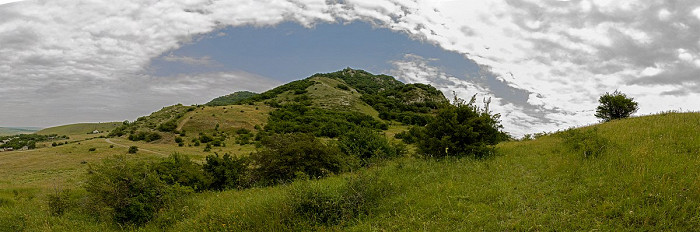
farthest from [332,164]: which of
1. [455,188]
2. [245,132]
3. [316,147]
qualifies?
[245,132]

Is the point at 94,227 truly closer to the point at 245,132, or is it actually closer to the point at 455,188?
the point at 455,188

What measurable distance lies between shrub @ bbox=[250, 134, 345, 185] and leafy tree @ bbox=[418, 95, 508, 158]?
5106mm

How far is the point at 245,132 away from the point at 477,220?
4688cm

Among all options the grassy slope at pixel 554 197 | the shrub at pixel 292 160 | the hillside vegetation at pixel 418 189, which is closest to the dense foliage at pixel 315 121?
the shrub at pixel 292 160

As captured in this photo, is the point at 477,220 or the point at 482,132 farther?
the point at 482,132

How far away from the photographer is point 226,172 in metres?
16.2

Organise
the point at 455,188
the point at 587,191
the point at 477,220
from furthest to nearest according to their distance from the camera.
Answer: the point at 455,188 < the point at 587,191 < the point at 477,220

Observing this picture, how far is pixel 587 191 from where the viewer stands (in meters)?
6.70

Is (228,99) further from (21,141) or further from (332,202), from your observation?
(332,202)

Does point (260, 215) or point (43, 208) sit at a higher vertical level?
point (260, 215)

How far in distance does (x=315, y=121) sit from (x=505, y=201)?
5708 centimetres

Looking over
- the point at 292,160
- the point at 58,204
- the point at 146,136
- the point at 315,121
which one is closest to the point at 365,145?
the point at 292,160

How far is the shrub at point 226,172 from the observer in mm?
16062

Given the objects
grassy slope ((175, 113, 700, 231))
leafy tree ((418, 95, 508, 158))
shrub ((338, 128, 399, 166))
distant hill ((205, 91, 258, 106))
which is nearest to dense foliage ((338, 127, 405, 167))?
shrub ((338, 128, 399, 166))
